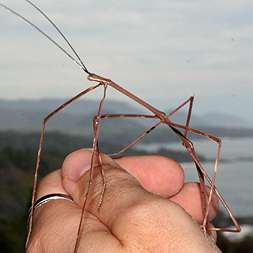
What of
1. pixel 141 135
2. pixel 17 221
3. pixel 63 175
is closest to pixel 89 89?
pixel 63 175

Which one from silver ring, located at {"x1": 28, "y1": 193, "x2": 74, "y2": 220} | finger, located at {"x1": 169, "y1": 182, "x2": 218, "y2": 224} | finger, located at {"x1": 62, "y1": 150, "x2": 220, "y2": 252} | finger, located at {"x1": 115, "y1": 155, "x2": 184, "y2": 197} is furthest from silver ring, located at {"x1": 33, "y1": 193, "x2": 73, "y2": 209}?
finger, located at {"x1": 169, "y1": 182, "x2": 218, "y2": 224}

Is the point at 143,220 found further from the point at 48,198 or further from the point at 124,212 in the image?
the point at 48,198

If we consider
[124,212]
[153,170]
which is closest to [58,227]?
[124,212]

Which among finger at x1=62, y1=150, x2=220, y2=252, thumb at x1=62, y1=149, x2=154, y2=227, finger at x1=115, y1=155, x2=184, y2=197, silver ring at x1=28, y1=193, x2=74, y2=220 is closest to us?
finger at x1=62, y1=150, x2=220, y2=252

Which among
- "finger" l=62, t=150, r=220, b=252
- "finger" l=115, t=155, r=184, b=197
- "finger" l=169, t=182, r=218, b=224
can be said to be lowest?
"finger" l=169, t=182, r=218, b=224

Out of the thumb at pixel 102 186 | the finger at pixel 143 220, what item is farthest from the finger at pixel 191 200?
the finger at pixel 143 220

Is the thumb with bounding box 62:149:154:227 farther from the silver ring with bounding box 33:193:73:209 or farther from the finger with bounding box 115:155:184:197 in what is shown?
the finger with bounding box 115:155:184:197

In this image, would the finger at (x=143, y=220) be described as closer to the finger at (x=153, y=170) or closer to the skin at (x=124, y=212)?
the skin at (x=124, y=212)

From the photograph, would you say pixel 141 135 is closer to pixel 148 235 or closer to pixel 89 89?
pixel 89 89
